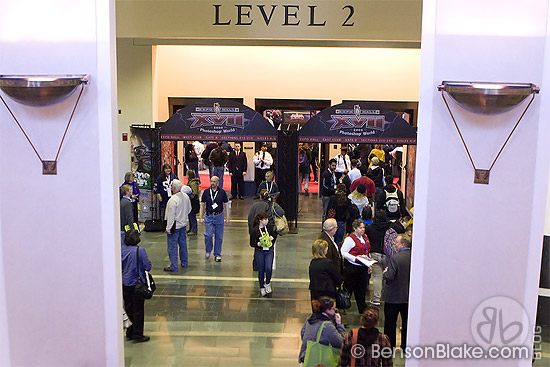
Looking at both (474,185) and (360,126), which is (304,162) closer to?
(360,126)

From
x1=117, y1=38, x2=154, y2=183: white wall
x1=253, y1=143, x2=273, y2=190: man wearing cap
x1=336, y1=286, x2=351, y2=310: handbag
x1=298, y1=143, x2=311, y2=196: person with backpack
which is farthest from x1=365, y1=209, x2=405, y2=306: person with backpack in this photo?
x1=298, y1=143, x2=311, y2=196: person with backpack

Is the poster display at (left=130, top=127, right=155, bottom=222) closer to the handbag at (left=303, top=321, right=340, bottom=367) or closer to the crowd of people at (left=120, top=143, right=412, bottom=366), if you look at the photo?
the crowd of people at (left=120, top=143, right=412, bottom=366)

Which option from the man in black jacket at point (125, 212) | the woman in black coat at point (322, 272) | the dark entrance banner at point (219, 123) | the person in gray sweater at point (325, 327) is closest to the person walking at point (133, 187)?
the man in black jacket at point (125, 212)

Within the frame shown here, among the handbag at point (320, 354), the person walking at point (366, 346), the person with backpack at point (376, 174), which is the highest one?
the person with backpack at point (376, 174)

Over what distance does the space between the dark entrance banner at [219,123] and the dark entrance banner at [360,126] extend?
83 cm

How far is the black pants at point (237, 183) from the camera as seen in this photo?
16.3 metres

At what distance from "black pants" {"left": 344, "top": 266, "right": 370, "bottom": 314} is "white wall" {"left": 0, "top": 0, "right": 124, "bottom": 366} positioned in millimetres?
3544

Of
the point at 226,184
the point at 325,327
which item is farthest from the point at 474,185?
the point at 226,184

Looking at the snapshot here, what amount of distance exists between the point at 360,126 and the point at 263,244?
341cm

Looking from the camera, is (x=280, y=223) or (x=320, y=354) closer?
(x=320, y=354)

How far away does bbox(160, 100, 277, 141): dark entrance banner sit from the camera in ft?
34.8

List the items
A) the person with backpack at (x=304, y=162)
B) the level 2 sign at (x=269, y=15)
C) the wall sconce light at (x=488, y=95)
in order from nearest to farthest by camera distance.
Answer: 1. the wall sconce light at (x=488, y=95)
2. the level 2 sign at (x=269, y=15)
3. the person with backpack at (x=304, y=162)

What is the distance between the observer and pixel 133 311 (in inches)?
279

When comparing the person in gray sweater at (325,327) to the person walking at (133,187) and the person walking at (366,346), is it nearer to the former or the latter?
the person walking at (366,346)
